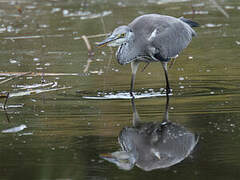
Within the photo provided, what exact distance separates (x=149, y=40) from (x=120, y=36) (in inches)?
22.0

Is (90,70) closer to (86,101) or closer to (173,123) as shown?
(86,101)

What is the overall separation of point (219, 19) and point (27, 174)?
10.7 m

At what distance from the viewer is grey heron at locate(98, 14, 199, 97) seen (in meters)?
7.94

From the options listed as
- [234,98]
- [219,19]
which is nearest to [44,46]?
[219,19]

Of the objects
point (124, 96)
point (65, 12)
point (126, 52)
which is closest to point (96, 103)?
point (124, 96)

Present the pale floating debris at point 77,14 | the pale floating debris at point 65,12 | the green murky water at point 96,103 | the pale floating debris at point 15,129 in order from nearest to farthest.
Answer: the green murky water at point 96,103 < the pale floating debris at point 15,129 < the pale floating debris at point 77,14 < the pale floating debris at point 65,12

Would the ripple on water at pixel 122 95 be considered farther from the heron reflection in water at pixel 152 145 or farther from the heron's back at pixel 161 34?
the heron reflection in water at pixel 152 145

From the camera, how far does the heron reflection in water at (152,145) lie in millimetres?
5234

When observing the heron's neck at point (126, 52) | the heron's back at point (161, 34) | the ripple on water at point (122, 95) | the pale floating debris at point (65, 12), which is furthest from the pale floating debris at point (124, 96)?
the pale floating debris at point (65, 12)

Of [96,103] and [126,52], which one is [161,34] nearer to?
[126,52]

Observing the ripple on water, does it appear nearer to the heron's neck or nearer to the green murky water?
the green murky water

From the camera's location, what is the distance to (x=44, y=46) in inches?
492

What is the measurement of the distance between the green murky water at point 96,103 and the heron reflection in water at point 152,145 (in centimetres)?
8

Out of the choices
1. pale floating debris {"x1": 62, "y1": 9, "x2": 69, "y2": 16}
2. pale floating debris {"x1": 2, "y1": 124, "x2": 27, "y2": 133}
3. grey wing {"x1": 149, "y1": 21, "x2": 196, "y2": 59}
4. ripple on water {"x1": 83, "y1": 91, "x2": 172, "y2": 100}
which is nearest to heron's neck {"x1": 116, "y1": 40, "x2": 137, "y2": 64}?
grey wing {"x1": 149, "y1": 21, "x2": 196, "y2": 59}
